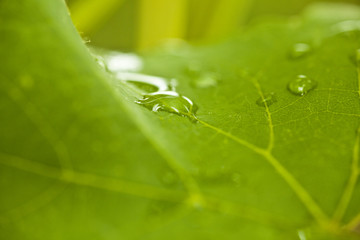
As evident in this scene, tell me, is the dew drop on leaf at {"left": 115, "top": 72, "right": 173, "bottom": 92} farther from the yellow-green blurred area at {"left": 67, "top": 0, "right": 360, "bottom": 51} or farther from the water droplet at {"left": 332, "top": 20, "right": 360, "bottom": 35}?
the yellow-green blurred area at {"left": 67, "top": 0, "right": 360, "bottom": 51}

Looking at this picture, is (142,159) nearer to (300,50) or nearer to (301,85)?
(301,85)

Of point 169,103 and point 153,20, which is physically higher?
point 153,20

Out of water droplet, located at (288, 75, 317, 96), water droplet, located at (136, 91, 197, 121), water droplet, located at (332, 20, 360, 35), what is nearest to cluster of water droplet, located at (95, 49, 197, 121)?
water droplet, located at (136, 91, 197, 121)

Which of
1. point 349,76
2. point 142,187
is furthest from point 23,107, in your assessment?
point 349,76

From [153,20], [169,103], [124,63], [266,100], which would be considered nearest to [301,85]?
[266,100]

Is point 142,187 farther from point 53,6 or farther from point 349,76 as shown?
point 349,76

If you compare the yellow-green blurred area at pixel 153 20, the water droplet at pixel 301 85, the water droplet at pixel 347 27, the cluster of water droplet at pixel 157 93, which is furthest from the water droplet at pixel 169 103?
the yellow-green blurred area at pixel 153 20
